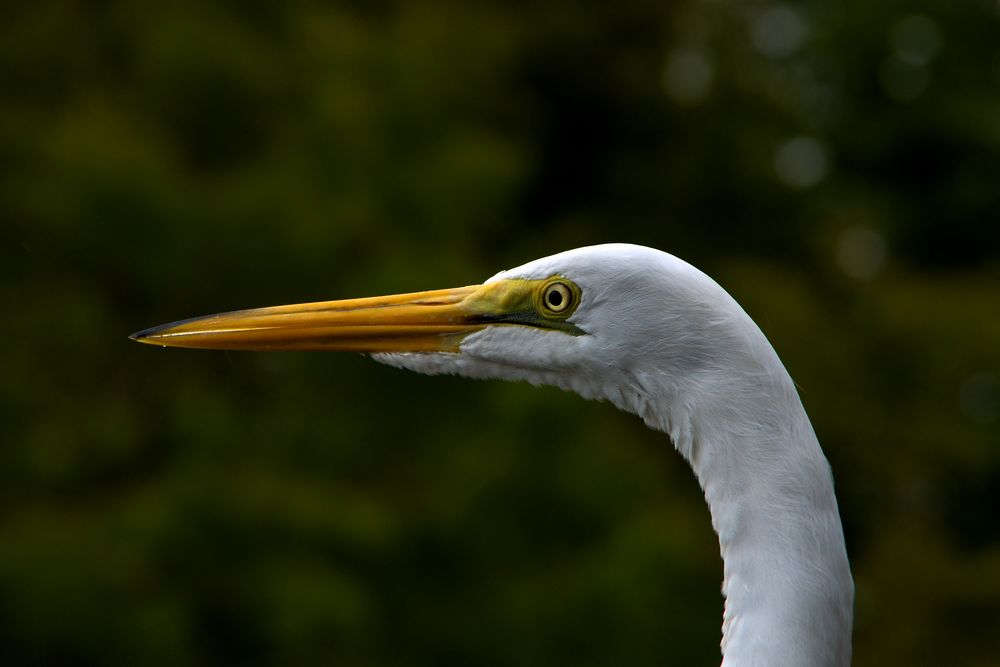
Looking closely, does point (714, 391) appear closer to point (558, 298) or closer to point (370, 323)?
point (558, 298)

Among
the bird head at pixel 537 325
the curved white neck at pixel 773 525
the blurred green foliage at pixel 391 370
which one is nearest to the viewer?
the curved white neck at pixel 773 525

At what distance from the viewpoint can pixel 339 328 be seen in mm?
2512

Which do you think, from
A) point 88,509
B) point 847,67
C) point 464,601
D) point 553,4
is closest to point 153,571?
point 88,509

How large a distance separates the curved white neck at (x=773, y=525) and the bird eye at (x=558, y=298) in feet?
0.99

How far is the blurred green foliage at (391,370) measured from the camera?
20.8ft

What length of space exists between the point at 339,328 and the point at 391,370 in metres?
4.31

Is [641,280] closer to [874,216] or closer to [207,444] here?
[207,444]

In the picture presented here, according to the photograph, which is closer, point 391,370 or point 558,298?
point 558,298

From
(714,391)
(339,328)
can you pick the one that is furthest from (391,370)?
(714,391)

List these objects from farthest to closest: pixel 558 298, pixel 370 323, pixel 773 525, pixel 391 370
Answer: pixel 391 370
pixel 370 323
pixel 558 298
pixel 773 525

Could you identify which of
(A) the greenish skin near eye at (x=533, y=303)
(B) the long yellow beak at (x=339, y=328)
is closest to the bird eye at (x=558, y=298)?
(A) the greenish skin near eye at (x=533, y=303)

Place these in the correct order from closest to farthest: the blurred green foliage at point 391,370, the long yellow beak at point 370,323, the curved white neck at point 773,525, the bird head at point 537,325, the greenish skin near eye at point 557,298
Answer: the curved white neck at point 773,525, the bird head at point 537,325, the greenish skin near eye at point 557,298, the long yellow beak at point 370,323, the blurred green foliage at point 391,370

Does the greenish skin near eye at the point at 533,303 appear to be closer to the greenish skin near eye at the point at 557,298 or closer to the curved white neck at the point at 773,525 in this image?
the greenish skin near eye at the point at 557,298

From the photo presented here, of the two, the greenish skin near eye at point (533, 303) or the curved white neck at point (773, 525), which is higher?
the greenish skin near eye at point (533, 303)
